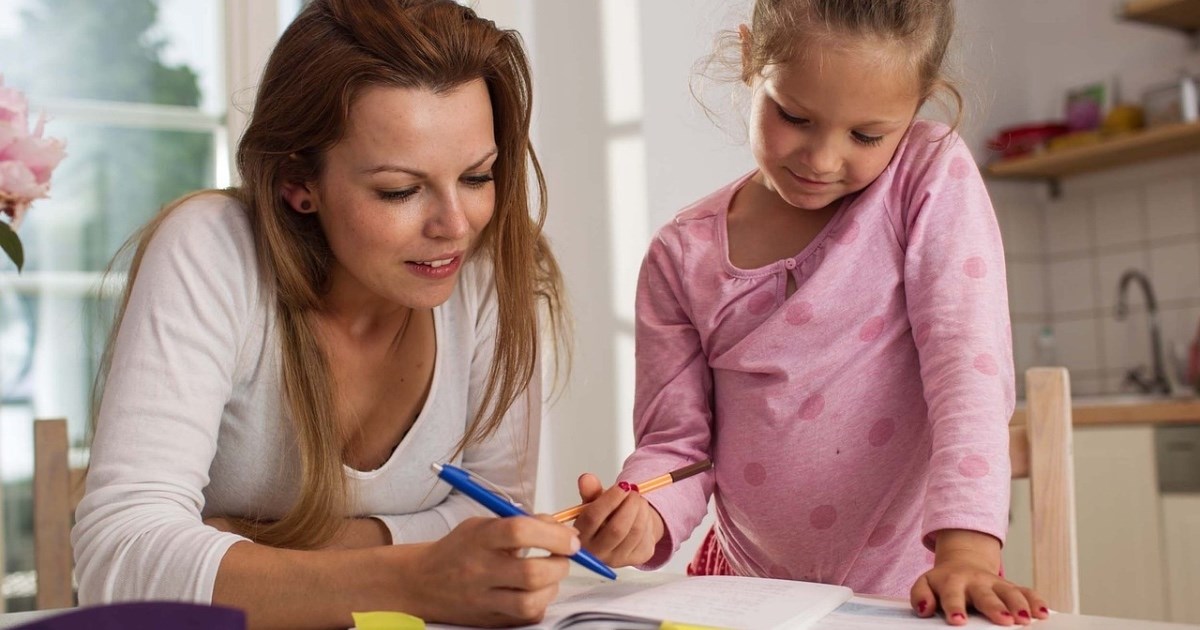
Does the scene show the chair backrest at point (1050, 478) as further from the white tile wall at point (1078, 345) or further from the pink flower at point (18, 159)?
the white tile wall at point (1078, 345)

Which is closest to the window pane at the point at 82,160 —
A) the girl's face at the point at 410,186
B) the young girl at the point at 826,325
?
the girl's face at the point at 410,186

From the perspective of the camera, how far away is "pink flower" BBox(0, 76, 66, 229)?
857mm

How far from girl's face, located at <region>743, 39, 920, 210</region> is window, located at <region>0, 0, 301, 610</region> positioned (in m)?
2.10

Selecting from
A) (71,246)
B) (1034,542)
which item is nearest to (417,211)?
(1034,542)

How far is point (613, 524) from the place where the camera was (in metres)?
0.98

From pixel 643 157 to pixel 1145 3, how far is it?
139cm

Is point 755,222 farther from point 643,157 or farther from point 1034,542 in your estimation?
point 643,157

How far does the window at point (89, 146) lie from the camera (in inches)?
112

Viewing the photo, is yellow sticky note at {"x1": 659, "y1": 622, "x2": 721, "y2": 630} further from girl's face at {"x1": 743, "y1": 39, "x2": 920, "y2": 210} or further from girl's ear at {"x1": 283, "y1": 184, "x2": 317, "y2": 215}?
girl's ear at {"x1": 283, "y1": 184, "x2": 317, "y2": 215}

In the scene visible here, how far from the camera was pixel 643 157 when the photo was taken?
279 centimetres

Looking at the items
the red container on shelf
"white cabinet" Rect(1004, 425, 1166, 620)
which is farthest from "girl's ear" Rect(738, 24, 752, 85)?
the red container on shelf

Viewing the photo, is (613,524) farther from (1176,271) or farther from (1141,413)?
(1176,271)

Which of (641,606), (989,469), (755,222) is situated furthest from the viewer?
(755,222)

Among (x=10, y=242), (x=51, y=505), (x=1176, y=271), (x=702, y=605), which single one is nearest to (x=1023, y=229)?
(x=1176, y=271)
